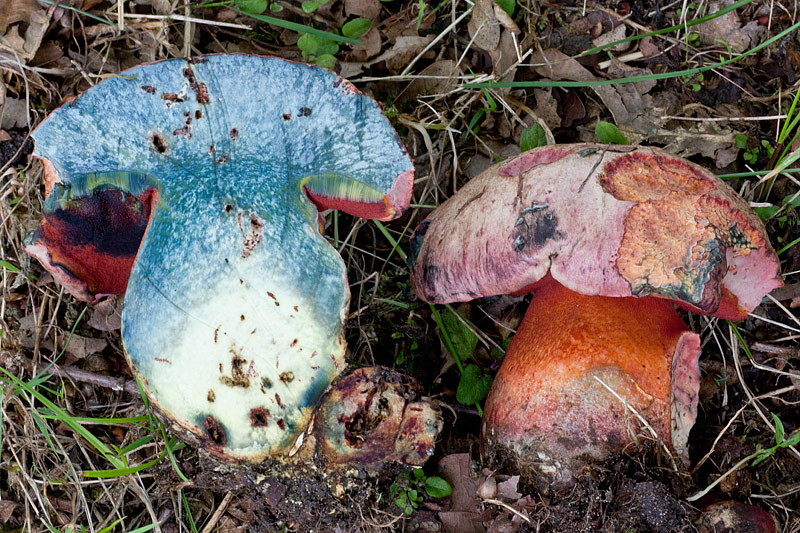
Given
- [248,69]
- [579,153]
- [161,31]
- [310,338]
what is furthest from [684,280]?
[161,31]

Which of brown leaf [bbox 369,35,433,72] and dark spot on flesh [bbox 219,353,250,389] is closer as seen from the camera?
dark spot on flesh [bbox 219,353,250,389]

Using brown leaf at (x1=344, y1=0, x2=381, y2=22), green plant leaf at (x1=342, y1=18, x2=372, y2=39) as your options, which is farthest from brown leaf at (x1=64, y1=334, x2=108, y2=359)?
brown leaf at (x1=344, y1=0, x2=381, y2=22)

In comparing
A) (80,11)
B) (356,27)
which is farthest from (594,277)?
(80,11)

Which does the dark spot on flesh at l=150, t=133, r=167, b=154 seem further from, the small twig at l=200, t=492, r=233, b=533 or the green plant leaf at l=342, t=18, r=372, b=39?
the small twig at l=200, t=492, r=233, b=533

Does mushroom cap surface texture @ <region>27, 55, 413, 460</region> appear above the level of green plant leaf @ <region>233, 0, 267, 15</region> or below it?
below

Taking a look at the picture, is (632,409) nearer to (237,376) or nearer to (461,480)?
(461,480)

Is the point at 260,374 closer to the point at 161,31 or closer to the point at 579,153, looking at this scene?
the point at 579,153

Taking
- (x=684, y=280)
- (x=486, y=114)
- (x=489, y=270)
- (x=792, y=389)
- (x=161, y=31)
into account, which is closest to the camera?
(x=684, y=280)
